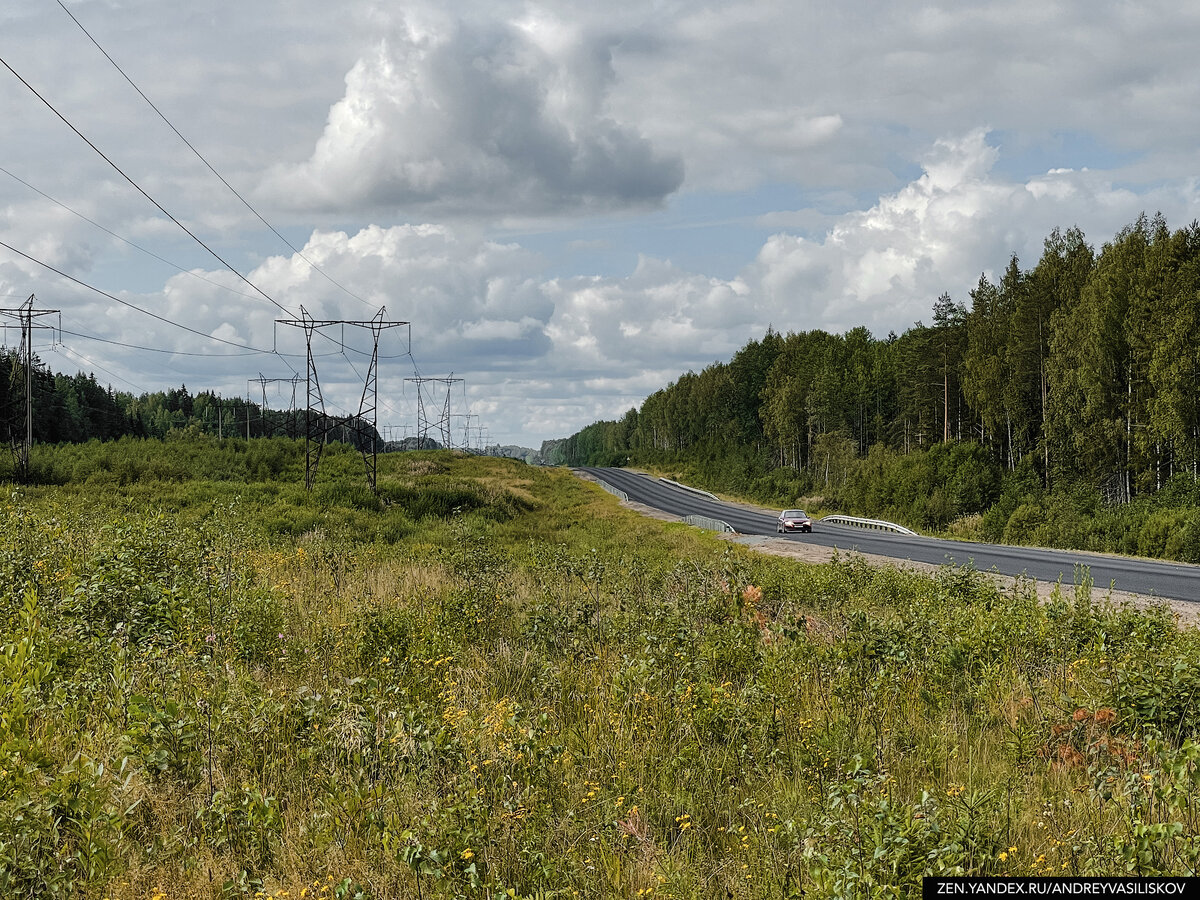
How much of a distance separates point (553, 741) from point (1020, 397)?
2127 inches

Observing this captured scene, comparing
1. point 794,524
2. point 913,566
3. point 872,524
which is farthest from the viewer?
point 872,524

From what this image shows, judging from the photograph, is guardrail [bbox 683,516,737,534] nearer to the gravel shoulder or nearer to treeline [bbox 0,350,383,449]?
the gravel shoulder

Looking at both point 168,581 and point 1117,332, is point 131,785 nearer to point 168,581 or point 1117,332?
point 168,581

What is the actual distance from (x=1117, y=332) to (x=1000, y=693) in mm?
41535

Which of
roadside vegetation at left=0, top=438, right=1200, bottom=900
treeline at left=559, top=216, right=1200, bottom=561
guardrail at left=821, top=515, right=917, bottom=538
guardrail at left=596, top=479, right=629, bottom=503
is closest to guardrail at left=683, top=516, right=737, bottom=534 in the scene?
guardrail at left=821, top=515, right=917, bottom=538

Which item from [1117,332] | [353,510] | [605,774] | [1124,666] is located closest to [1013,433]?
[1117,332]

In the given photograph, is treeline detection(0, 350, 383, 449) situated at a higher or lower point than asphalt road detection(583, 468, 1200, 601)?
higher

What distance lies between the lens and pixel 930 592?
47.9 ft

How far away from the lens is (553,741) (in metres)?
5.93

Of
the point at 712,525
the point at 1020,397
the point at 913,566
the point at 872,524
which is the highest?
the point at 1020,397

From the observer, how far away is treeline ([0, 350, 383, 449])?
57.4 meters

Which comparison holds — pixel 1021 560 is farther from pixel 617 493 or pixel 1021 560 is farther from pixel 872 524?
pixel 617 493

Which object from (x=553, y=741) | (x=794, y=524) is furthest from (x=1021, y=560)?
(x=553, y=741)

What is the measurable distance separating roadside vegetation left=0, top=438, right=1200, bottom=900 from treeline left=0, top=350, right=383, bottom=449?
28383 mm
